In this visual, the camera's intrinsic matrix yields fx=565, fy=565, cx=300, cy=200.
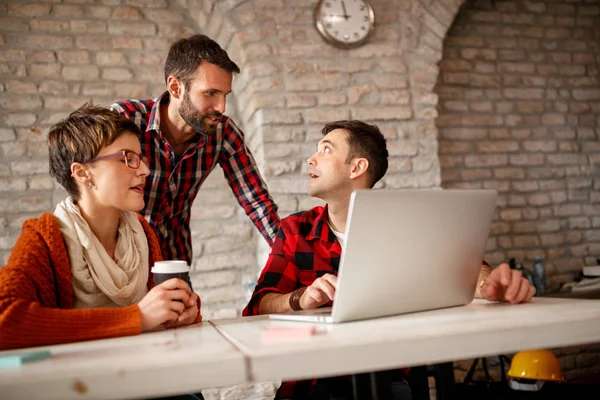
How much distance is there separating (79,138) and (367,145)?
3.21ft

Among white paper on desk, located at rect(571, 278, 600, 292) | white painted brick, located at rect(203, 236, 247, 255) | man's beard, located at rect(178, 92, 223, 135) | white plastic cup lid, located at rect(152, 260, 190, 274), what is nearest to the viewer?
white plastic cup lid, located at rect(152, 260, 190, 274)

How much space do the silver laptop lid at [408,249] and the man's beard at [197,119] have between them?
3.98 ft

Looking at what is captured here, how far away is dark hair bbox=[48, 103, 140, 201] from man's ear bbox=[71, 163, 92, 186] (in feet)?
0.04

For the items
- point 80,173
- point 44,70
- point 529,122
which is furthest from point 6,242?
point 529,122

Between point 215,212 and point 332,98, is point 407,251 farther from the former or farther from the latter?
point 215,212

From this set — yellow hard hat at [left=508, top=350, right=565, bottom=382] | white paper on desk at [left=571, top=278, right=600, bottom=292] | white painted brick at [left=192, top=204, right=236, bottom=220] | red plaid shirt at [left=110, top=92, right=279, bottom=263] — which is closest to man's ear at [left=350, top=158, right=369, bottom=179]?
red plaid shirt at [left=110, top=92, right=279, bottom=263]

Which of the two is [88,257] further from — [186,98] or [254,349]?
[186,98]

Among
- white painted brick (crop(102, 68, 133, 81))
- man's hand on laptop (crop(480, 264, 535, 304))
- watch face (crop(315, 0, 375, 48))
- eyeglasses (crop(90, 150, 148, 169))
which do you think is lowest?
man's hand on laptop (crop(480, 264, 535, 304))

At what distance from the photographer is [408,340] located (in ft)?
2.89

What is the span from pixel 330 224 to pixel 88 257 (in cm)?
81

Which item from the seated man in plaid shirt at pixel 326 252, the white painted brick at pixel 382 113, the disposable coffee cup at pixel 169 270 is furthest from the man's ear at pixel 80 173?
the white painted brick at pixel 382 113

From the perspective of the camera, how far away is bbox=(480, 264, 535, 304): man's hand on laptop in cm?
136

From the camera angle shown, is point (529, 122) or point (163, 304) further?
point (529, 122)

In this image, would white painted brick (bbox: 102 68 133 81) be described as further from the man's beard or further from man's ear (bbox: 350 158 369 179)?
man's ear (bbox: 350 158 369 179)
